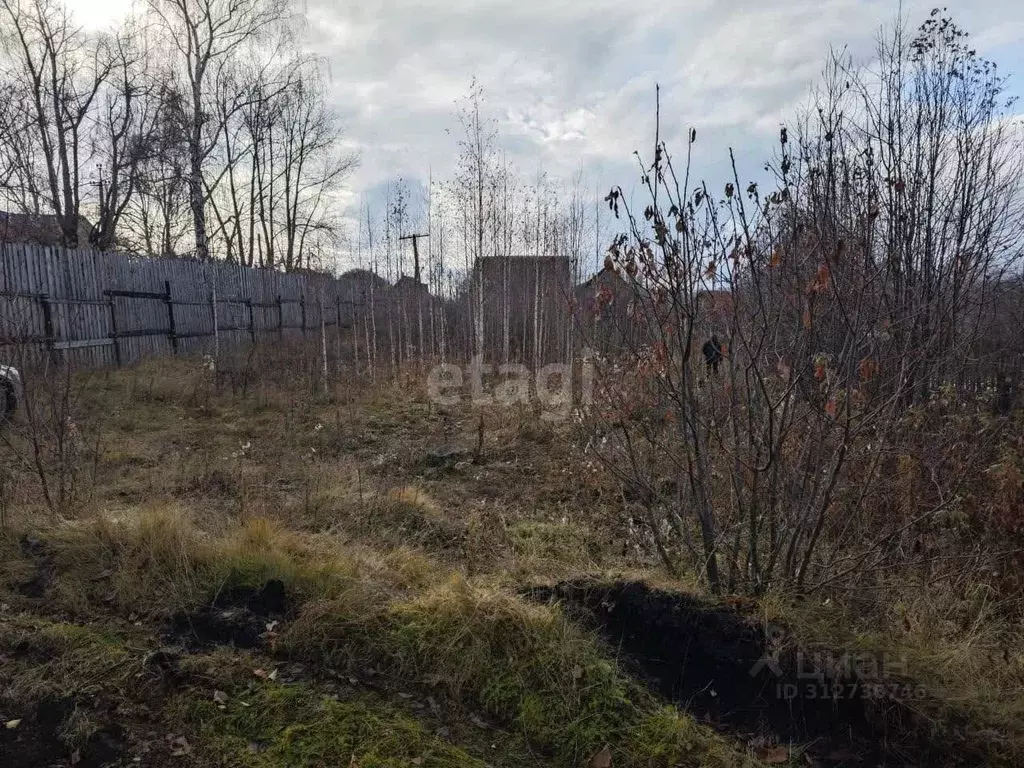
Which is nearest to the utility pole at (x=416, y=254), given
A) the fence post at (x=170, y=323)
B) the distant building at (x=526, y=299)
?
the distant building at (x=526, y=299)

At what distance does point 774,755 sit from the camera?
2.04m

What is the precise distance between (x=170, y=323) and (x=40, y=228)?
6710 mm

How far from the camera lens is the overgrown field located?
2088 mm

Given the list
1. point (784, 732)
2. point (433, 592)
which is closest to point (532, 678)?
point (433, 592)

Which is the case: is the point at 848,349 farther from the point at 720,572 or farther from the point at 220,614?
the point at 220,614

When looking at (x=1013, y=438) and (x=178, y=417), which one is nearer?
(x=1013, y=438)

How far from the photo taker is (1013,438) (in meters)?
4.37

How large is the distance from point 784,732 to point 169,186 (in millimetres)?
19897

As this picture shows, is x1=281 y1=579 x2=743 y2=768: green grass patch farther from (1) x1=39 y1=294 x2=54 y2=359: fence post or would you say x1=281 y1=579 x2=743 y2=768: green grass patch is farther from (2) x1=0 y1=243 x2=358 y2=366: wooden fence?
(1) x1=39 y1=294 x2=54 y2=359: fence post

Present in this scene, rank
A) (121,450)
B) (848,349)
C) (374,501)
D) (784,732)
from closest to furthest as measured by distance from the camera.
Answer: (784,732)
(848,349)
(374,501)
(121,450)

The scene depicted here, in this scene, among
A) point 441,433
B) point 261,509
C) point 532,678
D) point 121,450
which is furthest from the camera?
point 441,433

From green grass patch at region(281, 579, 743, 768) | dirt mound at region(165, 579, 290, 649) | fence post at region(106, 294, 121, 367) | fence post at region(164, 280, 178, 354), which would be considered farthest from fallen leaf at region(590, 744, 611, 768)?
fence post at region(164, 280, 178, 354)

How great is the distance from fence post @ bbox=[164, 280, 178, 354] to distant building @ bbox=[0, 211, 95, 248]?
4239 mm

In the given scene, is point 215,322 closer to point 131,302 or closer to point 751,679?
point 131,302
